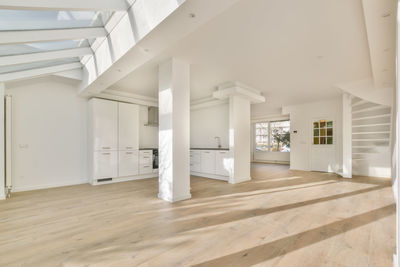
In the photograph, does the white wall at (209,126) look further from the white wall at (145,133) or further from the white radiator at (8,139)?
the white radiator at (8,139)

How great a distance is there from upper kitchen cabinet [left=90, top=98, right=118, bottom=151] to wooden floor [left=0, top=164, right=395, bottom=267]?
156cm

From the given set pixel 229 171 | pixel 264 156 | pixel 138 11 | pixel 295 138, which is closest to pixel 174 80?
pixel 138 11

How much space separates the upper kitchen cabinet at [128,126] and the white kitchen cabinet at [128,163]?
0.16m

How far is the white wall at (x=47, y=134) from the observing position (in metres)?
4.21

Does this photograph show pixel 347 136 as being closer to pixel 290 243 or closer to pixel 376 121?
pixel 376 121

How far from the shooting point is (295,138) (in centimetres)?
763

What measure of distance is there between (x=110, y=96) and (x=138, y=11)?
376 cm

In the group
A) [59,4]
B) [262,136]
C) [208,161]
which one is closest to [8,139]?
[59,4]

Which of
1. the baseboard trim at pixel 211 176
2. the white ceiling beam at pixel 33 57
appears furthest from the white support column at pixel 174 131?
the baseboard trim at pixel 211 176

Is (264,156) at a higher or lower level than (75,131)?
lower

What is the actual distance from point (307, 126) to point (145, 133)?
631cm

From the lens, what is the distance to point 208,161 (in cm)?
577

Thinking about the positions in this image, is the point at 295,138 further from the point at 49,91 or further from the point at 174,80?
the point at 49,91

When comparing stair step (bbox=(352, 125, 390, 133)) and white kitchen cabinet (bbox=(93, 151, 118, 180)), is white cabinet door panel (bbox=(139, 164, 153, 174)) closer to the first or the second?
white kitchen cabinet (bbox=(93, 151, 118, 180))
